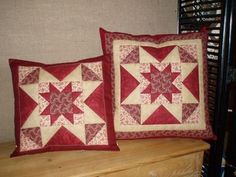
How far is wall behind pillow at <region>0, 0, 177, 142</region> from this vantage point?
3.29ft

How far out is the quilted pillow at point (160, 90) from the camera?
0.92 m

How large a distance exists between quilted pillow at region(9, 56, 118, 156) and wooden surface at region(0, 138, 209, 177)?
4 centimetres

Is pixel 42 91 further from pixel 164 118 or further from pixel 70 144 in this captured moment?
pixel 164 118

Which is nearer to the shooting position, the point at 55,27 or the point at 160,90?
the point at 160,90

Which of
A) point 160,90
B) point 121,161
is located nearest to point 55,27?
point 160,90

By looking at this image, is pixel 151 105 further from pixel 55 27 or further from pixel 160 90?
pixel 55 27

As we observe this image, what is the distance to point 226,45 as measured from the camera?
984mm

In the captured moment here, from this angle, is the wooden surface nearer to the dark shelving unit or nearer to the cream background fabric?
the cream background fabric

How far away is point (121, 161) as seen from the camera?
0.82m

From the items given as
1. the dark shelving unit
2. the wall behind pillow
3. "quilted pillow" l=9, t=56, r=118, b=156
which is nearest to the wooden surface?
"quilted pillow" l=9, t=56, r=118, b=156

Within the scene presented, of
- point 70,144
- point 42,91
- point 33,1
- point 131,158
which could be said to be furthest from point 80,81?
point 33,1

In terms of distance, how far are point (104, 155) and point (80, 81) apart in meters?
0.31

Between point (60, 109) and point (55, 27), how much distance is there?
448 mm

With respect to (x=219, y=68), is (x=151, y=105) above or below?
below
